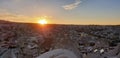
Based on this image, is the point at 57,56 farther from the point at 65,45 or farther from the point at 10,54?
the point at 10,54

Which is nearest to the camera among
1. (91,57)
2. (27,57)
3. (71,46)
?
(71,46)

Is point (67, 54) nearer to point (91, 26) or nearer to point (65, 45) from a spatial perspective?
point (65, 45)

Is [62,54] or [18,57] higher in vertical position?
[62,54]

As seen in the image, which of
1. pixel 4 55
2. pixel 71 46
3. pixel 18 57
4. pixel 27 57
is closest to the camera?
pixel 71 46

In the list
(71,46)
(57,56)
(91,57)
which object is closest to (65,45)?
(71,46)

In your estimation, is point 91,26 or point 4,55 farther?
point 91,26

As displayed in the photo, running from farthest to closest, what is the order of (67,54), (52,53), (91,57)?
(91,57)
(67,54)
(52,53)

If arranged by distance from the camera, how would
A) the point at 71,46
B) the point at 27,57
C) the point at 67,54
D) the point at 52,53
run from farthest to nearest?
the point at 27,57, the point at 71,46, the point at 67,54, the point at 52,53

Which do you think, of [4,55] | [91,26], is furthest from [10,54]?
[91,26]

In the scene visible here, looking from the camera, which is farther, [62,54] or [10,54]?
[10,54]

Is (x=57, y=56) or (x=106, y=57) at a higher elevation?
(x=57, y=56)
